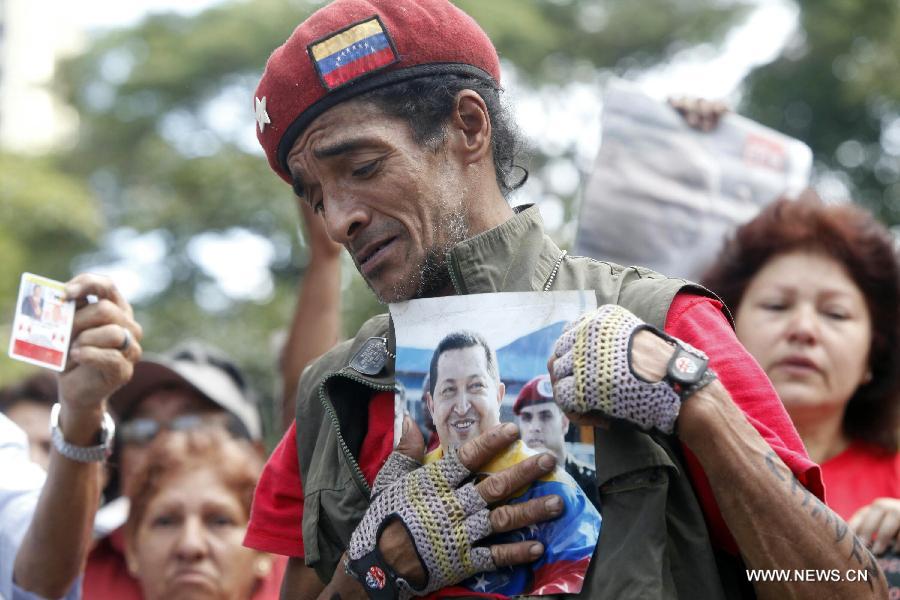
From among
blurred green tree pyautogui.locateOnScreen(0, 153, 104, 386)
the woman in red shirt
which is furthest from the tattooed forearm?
blurred green tree pyautogui.locateOnScreen(0, 153, 104, 386)

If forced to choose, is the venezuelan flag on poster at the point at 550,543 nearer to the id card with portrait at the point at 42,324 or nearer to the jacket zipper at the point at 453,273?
the jacket zipper at the point at 453,273

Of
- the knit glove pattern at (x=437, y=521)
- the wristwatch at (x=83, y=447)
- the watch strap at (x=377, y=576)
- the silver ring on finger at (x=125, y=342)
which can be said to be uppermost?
the silver ring on finger at (x=125, y=342)

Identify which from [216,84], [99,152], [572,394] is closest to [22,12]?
[99,152]

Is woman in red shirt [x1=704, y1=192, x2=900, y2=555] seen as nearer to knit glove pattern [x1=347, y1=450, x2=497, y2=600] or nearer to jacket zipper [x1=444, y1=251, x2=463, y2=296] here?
jacket zipper [x1=444, y1=251, x2=463, y2=296]

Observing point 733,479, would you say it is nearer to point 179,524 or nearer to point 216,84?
point 179,524

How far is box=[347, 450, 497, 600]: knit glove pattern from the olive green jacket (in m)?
0.13

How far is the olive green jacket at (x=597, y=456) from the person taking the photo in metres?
2.02

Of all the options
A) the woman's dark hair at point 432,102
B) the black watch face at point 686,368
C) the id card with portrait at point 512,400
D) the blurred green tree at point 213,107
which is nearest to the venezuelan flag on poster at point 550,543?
the id card with portrait at point 512,400

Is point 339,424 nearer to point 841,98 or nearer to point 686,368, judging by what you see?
point 686,368

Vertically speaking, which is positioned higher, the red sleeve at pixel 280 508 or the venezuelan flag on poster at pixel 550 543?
the red sleeve at pixel 280 508

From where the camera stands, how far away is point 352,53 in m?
2.38

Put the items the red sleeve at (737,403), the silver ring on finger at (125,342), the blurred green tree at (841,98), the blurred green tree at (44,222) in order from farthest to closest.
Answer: the blurred green tree at (44,222) → the blurred green tree at (841,98) → the silver ring on finger at (125,342) → the red sleeve at (737,403)

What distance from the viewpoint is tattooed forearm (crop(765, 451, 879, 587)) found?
201cm

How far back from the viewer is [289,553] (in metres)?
2.50
